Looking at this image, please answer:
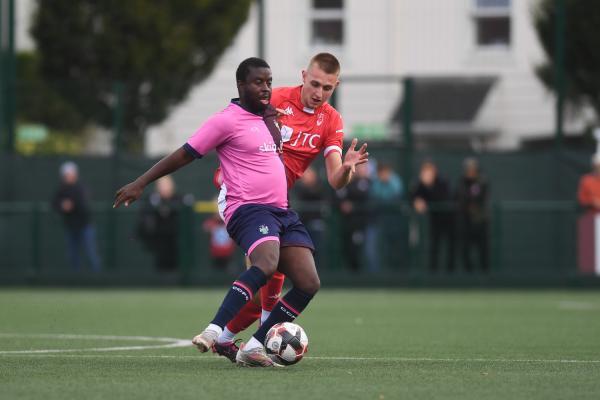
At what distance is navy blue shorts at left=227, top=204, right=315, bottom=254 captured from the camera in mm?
8695

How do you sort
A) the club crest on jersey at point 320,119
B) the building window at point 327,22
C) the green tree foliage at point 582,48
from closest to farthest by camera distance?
the club crest on jersey at point 320,119, the green tree foliage at point 582,48, the building window at point 327,22

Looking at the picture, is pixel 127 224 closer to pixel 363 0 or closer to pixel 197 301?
pixel 197 301

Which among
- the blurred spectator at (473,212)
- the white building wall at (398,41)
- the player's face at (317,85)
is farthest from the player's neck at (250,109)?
the white building wall at (398,41)

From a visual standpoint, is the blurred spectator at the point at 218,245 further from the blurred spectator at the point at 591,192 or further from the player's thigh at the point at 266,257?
the player's thigh at the point at 266,257

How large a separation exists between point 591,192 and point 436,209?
7.53ft

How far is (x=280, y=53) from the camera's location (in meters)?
32.0

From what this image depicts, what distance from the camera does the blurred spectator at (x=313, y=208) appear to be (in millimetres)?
21156

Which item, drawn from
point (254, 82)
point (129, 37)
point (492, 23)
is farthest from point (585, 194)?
point (254, 82)

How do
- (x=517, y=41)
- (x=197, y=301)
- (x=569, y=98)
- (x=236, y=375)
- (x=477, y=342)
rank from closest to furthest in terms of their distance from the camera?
(x=236, y=375) → (x=477, y=342) → (x=197, y=301) → (x=569, y=98) → (x=517, y=41)

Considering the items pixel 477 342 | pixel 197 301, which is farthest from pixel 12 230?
pixel 477 342

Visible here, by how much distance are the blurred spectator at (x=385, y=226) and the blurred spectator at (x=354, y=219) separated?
0.14 metres

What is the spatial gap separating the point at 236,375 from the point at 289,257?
3.30 ft

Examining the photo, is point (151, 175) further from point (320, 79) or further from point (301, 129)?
point (320, 79)

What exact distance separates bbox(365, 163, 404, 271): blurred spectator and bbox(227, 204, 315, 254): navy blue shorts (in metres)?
12.3
